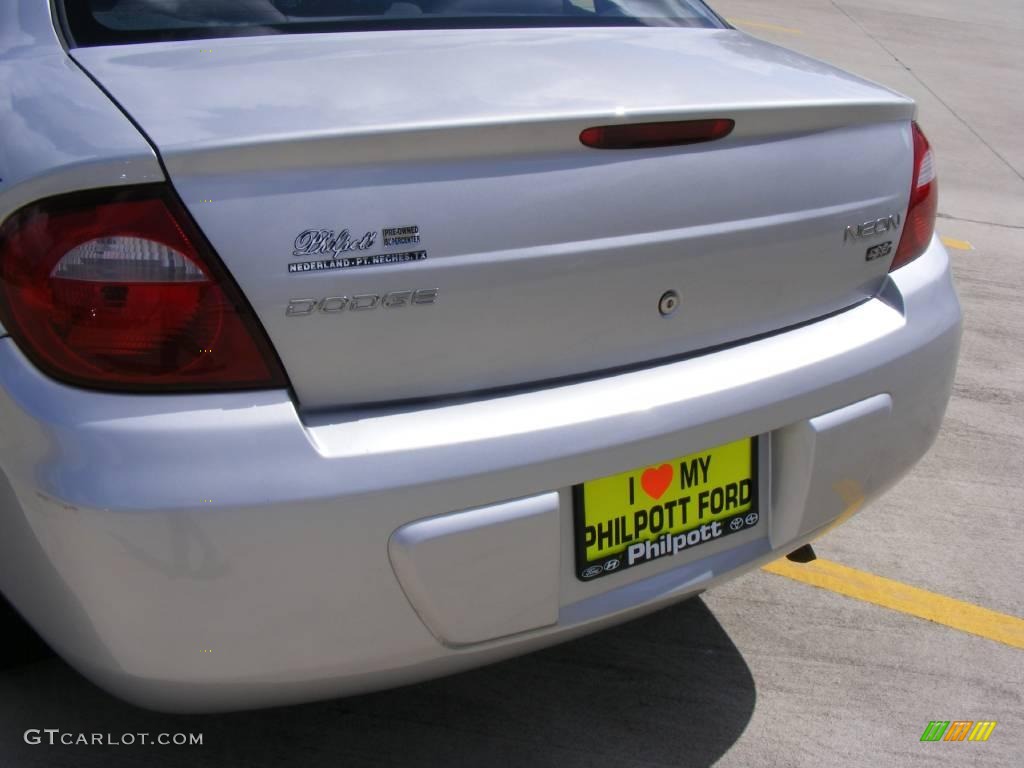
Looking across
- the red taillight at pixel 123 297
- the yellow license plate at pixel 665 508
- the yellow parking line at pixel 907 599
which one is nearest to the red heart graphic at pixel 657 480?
the yellow license plate at pixel 665 508

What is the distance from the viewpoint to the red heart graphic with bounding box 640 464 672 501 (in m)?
1.90

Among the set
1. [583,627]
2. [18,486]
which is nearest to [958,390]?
[583,627]

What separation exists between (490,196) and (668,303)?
39cm

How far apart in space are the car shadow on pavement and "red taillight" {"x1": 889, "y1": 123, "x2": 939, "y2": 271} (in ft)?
3.28

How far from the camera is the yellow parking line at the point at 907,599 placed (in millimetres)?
2846

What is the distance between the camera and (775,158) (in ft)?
6.64

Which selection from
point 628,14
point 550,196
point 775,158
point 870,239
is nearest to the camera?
point 550,196

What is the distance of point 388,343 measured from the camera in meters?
1.70

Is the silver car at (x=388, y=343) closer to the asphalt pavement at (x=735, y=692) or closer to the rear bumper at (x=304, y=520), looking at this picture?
the rear bumper at (x=304, y=520)

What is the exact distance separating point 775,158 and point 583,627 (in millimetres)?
885

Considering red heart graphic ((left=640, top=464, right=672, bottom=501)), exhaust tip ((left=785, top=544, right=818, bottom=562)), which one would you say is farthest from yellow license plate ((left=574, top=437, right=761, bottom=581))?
exhaust tip ((left=785, top=544, right=818, bottom=562))

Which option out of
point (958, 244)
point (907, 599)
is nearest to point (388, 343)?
point (907, 599)

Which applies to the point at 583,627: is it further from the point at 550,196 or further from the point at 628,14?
the point at 628,14

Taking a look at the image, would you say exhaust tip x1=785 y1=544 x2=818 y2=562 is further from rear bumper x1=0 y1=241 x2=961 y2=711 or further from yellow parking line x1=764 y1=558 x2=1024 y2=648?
rear bumper x1=0 y1=241 x2=961 y2=711
